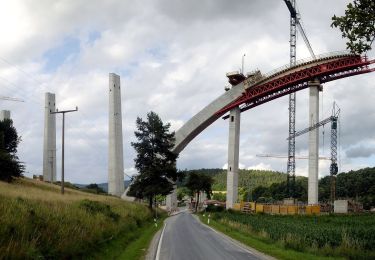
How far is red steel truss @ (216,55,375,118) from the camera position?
74250 millimetres

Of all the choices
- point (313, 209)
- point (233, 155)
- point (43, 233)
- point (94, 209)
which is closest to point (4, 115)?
point (233, 155)

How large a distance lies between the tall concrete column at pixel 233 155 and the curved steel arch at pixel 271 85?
2.87 metres

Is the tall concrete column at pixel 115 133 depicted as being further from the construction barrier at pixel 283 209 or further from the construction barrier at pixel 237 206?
the construction barrier at pixel 283 209

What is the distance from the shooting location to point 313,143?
2933 inches

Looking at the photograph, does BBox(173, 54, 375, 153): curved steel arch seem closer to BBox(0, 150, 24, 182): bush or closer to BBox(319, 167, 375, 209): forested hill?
BBox(0, 150, 24, 182): bush

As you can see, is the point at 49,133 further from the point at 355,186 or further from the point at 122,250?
the point at 355,186

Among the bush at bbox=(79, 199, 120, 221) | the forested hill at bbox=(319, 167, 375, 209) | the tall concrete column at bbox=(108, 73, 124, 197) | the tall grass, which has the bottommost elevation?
the forested hill at bbox=(319, 167, 375, 209)

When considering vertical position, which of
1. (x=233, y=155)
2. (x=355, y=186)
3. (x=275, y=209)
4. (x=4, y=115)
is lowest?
(x=355, y=186)

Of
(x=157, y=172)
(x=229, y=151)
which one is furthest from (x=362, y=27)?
(x=229, y=151)

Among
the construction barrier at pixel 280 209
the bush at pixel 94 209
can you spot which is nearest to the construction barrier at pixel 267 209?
the construction barrier at pixel 280 209

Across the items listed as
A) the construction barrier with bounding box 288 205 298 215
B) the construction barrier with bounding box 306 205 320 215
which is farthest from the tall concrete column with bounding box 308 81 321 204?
the construction barrier with bounding box 288 205 298 215

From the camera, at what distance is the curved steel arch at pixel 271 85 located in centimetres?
7481

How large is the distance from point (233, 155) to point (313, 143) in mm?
14426

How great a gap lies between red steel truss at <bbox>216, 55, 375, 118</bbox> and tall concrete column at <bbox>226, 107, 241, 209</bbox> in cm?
287
